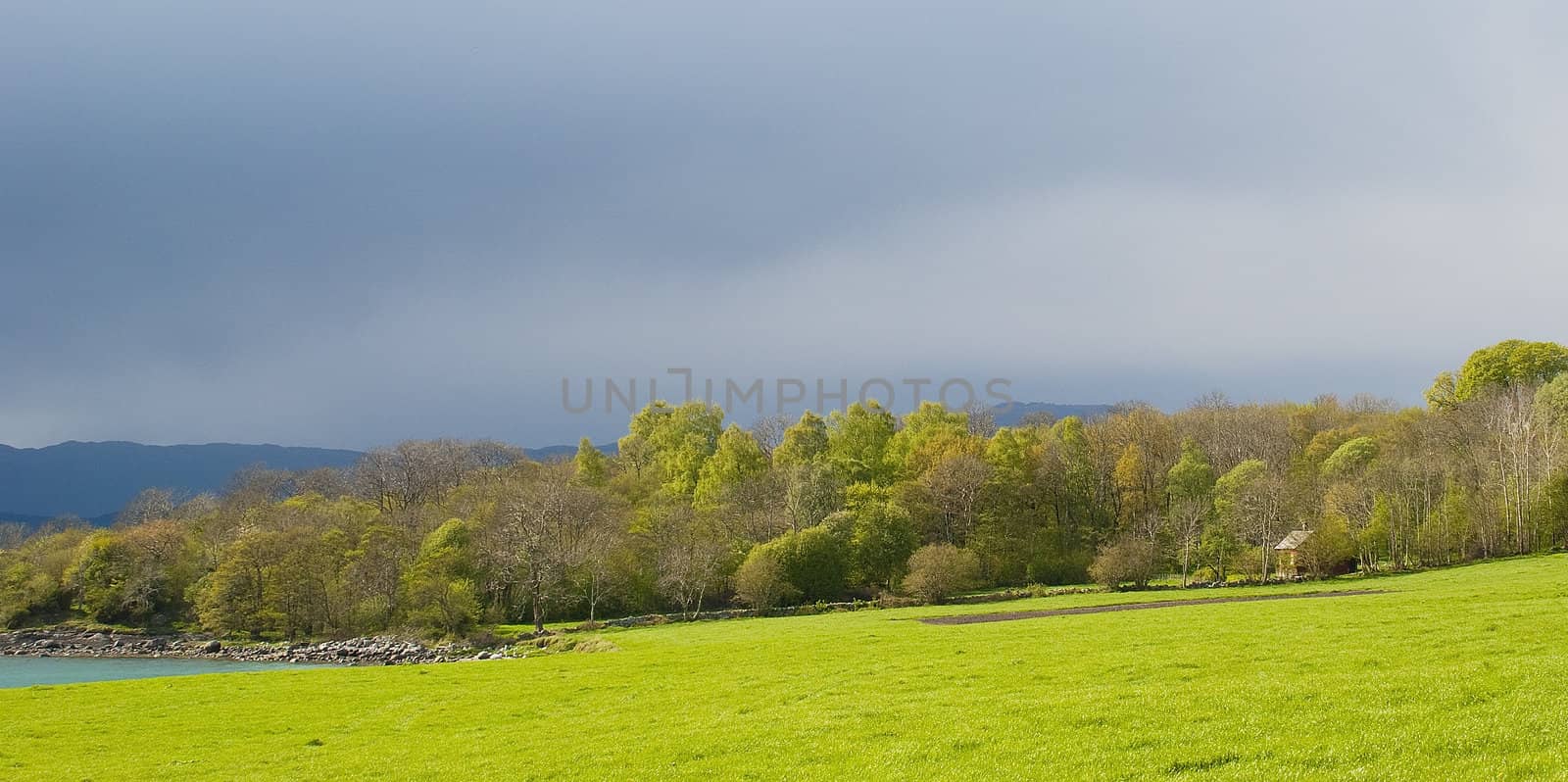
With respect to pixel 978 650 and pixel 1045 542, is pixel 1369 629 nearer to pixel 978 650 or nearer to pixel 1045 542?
pixel 978 650

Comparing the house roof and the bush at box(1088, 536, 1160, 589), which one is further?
the bush at box(1088, 536, 1160, 589)

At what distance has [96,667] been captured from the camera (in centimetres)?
6888

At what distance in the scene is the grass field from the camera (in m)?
14.1

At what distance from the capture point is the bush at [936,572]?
72750mm

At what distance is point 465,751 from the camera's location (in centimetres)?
2136

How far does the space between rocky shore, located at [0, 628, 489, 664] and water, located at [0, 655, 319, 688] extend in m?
2.15

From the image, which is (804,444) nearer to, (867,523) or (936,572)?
(867,523)

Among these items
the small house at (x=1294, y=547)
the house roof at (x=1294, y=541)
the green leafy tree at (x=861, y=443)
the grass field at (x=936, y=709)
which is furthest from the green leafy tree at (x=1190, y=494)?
the grass field at (x=936, y=709)

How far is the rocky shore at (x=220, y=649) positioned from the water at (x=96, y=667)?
2150 mm

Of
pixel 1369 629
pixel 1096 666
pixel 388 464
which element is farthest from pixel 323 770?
pixel 388 464

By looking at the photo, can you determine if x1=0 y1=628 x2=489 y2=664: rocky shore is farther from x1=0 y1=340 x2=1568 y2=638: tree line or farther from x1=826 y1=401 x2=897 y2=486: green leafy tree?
x1=826 y1=401 x2=897 y2=486: green leafy tree

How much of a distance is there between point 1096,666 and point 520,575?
199ft

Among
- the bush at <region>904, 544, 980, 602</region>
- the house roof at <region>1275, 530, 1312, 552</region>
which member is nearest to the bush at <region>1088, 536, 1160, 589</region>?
the house roof at <region>1275, 530, 1312, 552</region>

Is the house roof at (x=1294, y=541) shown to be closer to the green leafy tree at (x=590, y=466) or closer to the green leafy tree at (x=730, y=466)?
the green leafy tree at (x=730, y=466)
